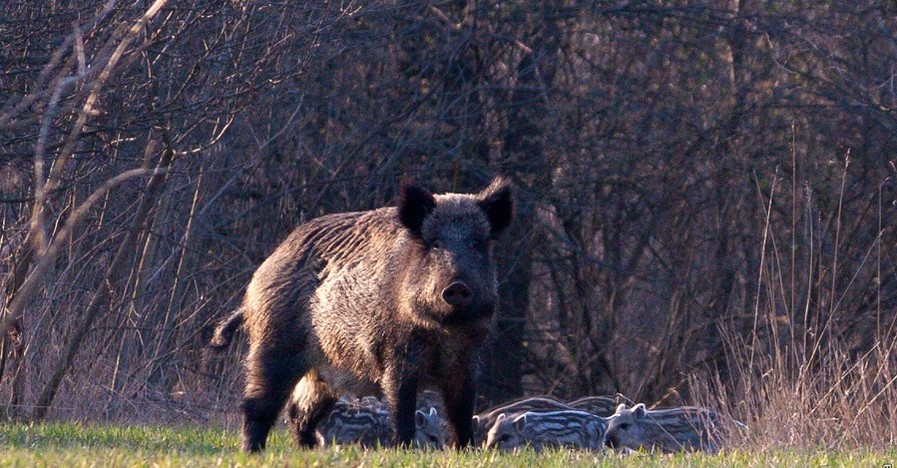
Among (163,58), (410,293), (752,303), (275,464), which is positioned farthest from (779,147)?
(275,464)

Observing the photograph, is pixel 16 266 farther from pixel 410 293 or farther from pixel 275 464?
pixel 275 464

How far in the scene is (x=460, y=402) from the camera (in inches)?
286

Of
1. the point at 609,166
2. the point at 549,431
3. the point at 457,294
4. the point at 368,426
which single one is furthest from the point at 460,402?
the point at 609,166

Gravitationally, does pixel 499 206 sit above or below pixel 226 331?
above

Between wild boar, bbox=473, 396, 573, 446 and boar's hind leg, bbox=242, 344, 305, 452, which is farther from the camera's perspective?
wild boar, bbox=473, 396, 573, 446

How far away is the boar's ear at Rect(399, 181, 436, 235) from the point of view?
737 centimetres

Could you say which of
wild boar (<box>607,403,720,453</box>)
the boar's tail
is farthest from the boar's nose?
wild boar (<box>607,403,720,453</box>)

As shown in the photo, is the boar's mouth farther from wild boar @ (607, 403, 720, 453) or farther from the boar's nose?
wild boar @ (607, 403, 720, 453)

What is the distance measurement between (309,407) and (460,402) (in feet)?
4.67

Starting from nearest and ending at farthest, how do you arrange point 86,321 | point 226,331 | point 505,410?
point 226,331 → point 86,321 → point 505,410

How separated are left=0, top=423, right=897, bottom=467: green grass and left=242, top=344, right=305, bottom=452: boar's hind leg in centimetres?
13

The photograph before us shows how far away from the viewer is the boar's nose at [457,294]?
6891 millimetres

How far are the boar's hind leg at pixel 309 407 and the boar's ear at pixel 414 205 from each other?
4.62 ft

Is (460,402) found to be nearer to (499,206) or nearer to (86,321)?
(499,206)
